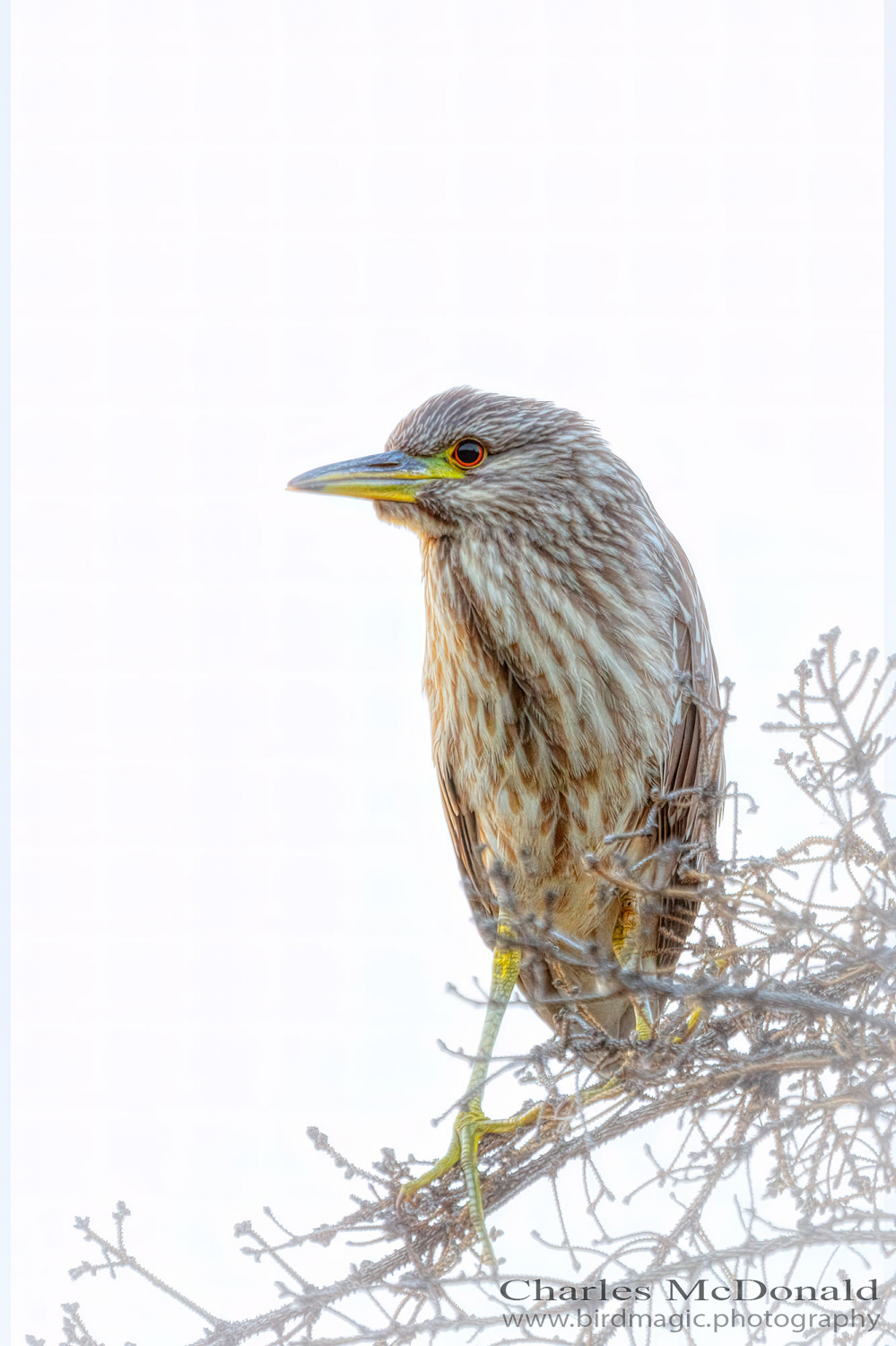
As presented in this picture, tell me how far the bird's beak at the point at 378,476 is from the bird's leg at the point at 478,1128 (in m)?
1.21

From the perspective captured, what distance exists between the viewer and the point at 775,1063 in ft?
7.39

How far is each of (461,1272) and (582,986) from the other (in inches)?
50.8

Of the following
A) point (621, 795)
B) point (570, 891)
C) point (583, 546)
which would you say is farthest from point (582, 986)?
point (583, 546)

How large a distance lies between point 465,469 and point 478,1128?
5.77ft

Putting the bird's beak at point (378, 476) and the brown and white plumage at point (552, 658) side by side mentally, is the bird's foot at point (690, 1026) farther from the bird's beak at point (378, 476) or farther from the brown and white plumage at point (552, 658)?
the bird's beak at point (378, 476)

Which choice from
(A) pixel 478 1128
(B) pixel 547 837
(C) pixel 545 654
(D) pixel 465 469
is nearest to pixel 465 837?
(B) pixel 547 837

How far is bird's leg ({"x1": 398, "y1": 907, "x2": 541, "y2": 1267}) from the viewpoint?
2957mm

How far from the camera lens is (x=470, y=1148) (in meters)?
3.17

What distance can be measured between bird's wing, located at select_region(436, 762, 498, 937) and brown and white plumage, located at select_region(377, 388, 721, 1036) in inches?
0.5

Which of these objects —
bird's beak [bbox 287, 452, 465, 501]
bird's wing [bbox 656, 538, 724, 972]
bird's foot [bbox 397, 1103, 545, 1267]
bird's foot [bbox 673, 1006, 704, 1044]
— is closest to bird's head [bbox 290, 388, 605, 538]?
bird's beak [bbox 287, 452, 465, 501]

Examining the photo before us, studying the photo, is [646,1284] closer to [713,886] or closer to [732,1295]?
[732,1295]

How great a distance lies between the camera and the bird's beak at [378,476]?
3.65 metres

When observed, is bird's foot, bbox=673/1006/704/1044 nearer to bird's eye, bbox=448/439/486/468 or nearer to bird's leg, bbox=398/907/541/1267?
bird's leg, bbox=398/907/541/1267

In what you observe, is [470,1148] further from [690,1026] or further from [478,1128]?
[690,1026]
